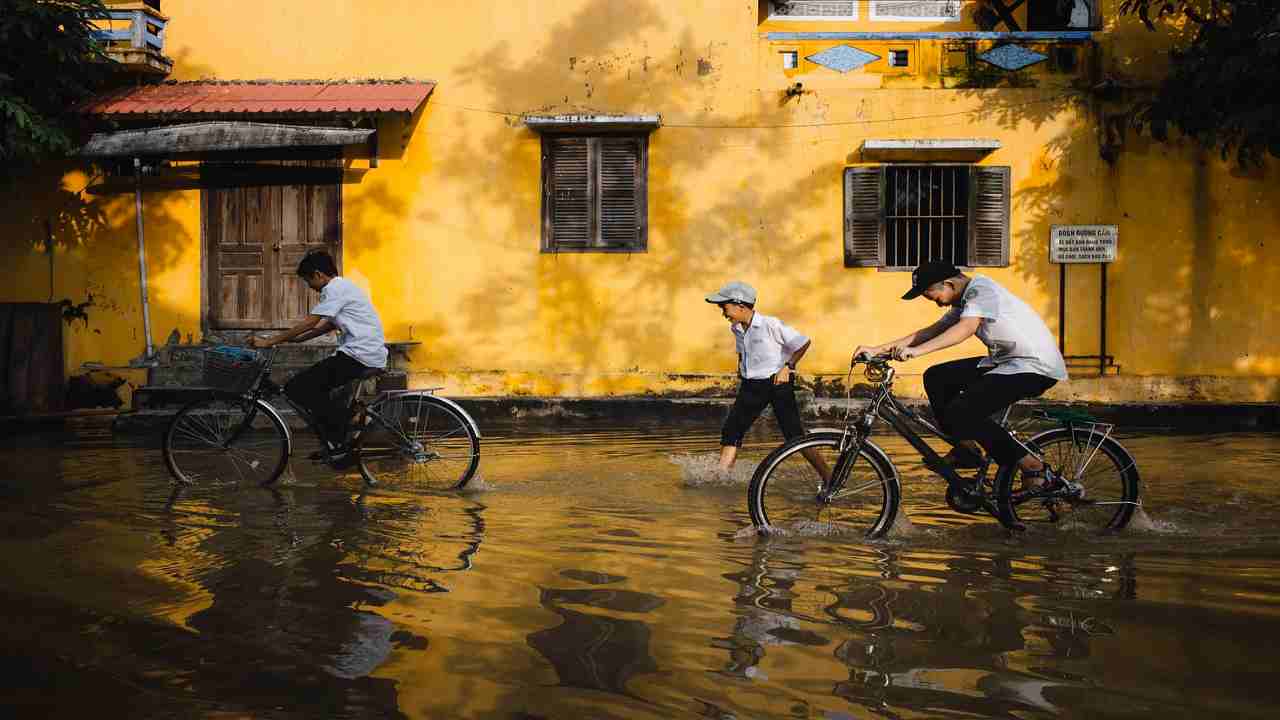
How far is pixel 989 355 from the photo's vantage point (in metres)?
6.51

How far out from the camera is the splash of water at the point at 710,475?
871 centimetres

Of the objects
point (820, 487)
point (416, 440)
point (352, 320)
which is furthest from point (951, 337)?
point (352, 320)

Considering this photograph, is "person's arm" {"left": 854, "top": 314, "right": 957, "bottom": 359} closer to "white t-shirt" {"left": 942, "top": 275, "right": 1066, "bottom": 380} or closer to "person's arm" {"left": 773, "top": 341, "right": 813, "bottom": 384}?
"white t-shirt" {"left": 942, "top": 275, "right": 1066, "bottom": 380}

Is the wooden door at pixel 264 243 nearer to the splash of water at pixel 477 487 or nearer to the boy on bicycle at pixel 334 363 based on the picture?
the boy on bicycle at pixel 334 363

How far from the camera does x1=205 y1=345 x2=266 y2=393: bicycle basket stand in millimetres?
8469

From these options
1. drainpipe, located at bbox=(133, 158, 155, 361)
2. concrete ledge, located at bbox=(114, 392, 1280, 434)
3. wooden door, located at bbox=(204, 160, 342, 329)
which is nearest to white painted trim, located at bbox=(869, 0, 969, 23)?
concrete ledge, located at bbox=(114, 392, 1280, 434)

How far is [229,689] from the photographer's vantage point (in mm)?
3945

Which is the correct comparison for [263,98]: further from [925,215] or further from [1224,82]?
[1224,82]

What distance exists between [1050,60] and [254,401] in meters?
10.3

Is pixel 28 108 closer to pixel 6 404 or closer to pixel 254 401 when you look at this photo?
pixel 6 404

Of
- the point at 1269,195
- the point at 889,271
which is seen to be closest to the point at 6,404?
the point at 889,271

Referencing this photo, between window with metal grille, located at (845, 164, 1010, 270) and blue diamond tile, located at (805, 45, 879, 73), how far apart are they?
1.23 metres

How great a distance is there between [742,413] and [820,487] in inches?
76.1

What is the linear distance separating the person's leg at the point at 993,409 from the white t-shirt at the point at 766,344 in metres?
1.82
